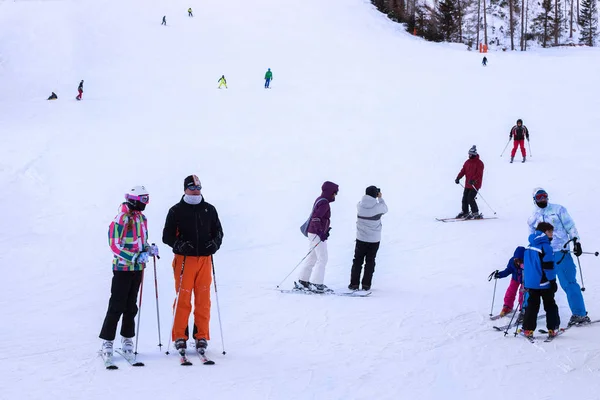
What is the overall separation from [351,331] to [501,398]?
2.08 m

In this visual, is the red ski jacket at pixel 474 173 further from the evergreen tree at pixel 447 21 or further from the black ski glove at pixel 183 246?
the evergreen tree at pixel 447 21

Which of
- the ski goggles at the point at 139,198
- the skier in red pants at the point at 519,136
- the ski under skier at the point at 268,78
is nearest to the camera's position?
the ski goggles at the point at 139,198

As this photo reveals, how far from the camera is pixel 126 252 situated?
5551 millimetres

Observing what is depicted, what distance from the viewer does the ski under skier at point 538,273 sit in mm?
6332

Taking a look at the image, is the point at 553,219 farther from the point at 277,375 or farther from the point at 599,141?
the point at 599,141

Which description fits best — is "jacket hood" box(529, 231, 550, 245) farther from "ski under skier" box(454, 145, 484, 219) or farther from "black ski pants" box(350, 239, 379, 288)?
"ski under skier" box(454, 145, 484, 219)

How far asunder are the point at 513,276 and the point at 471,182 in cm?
617

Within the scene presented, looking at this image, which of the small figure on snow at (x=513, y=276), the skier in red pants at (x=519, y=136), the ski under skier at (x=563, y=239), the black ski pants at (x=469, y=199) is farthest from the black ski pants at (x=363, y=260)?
the skier in red pants at (x=519, y=136)

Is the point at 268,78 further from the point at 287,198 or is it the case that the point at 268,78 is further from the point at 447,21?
the point at 447,21

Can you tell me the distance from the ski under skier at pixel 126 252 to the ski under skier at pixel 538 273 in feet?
12.0

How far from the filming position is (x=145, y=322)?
7391mm

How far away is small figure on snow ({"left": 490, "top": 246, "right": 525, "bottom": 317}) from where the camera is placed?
274 inches

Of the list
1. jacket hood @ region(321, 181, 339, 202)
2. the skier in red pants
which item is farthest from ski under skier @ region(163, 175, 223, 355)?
the skier in red pants

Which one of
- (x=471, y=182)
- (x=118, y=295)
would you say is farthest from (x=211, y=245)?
(x=471, y=182)
